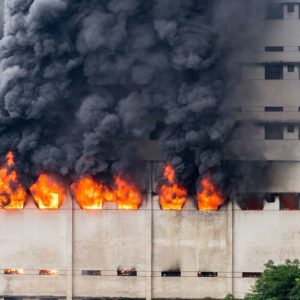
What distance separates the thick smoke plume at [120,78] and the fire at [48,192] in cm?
75

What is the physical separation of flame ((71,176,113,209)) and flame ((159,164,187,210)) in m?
3.13

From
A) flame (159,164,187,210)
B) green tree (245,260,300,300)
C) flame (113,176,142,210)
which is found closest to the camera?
green tree (245,260,300,300)

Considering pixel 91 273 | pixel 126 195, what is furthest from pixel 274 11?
pixel 91 273

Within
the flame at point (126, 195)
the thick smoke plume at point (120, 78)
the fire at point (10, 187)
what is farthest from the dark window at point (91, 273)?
the thick smoke plume at point (120, 78)

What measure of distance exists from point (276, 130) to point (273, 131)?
0.18 meters

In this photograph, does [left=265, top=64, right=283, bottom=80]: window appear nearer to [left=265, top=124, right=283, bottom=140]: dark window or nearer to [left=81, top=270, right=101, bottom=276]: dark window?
[left=265, top=124, right=283, bottom=140]: dark window

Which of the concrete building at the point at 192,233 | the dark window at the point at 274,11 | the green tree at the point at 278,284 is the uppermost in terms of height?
the dark window at the point at 274,11

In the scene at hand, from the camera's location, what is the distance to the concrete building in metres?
43.8

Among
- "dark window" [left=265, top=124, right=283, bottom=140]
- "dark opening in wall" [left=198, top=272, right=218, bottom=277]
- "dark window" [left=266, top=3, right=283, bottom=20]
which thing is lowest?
"dark opening in wall" [left=198, top=272, right=218, bottom=277]

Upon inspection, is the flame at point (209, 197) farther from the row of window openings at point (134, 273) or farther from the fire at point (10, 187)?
the fire at point (10, 187)

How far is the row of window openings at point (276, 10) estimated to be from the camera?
44438 mm

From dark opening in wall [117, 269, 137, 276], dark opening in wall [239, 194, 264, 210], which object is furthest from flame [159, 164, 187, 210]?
dark opening in wall [117, 269, 137, 276]

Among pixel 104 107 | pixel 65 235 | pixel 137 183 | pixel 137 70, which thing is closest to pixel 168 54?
pixel 137 70

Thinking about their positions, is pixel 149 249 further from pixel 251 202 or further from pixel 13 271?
pixel 13 271
